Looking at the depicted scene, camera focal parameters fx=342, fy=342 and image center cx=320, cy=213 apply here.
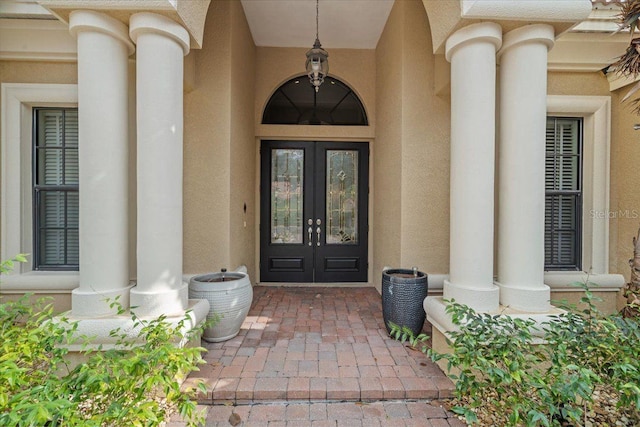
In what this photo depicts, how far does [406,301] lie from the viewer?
352 cm

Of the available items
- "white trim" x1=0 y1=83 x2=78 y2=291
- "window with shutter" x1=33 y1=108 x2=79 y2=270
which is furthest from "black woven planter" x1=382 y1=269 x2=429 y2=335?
"window with shutter" x1=33 y1=108 x2=79 y2=270

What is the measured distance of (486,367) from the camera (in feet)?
6.59

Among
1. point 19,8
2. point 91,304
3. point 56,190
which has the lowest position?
point 91,304

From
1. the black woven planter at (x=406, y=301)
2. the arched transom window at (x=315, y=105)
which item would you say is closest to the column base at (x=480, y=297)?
the black woven planter at (x=406, y=301)

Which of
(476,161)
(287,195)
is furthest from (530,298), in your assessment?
(287,195)

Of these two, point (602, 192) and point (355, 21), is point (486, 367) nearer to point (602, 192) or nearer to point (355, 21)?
point (602, 192)

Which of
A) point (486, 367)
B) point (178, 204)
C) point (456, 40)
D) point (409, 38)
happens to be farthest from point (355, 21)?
point (486, 367)

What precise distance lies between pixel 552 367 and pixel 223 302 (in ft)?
9.01

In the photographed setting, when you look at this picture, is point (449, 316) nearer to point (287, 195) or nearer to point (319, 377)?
point (319, 377)

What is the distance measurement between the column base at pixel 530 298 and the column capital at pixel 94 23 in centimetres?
398

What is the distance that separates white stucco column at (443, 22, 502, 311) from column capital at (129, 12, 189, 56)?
7.90 ft

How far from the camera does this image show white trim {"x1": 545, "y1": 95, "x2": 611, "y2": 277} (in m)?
4.25

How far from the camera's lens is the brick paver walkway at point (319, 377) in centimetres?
251

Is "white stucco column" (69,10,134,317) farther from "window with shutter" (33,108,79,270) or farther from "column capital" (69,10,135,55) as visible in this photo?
"window with shutter" (33,108,79,270)
